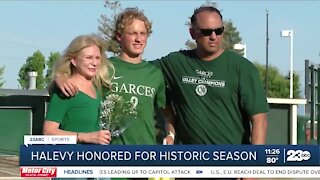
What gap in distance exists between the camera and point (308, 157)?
175 inches

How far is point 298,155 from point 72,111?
A: 1.40 metres

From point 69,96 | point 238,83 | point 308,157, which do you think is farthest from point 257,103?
point 69,96

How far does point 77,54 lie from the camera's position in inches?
183

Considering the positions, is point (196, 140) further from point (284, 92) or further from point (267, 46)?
point (284, 92)

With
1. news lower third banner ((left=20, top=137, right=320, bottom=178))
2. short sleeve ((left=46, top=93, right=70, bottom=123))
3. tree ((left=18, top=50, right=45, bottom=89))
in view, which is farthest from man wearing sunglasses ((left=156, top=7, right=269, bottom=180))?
tree ((left=18, top=50, right=45, bottom=89))

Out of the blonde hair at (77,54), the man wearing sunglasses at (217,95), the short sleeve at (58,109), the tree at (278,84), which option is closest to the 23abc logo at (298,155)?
the man wearing sunglasses at (217,95)

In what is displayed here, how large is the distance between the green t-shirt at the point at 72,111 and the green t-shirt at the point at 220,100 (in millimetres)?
670

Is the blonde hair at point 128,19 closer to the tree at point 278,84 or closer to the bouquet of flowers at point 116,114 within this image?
the bouquet of flowers at point 116,114

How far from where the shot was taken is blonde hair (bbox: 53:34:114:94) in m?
4.66

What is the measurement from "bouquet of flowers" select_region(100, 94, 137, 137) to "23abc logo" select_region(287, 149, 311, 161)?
1008mm

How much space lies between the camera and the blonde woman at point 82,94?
4.49 metres

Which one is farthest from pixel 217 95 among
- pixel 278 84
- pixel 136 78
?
pixel 278 84

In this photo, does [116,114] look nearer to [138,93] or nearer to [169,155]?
[138,93]

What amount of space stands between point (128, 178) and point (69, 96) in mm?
623
